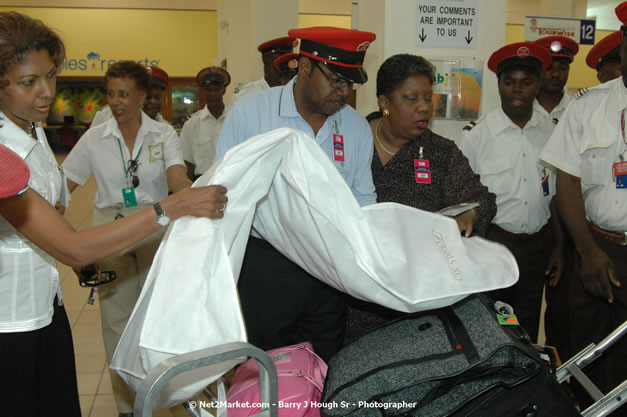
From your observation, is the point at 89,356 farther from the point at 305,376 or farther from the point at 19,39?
the point at 19,39

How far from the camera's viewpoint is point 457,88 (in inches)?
133

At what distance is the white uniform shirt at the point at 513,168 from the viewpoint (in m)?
2.83

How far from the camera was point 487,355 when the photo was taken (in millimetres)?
1328

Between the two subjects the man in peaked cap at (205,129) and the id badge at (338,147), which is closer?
the id badge at (338,147)

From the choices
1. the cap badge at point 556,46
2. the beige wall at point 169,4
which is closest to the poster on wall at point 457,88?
the cap badge at point 556,46

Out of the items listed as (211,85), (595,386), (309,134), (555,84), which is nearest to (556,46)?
(555,84)

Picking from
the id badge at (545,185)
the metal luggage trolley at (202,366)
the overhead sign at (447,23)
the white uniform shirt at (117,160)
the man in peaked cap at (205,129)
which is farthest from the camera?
the man in peaked cap at (205,129)

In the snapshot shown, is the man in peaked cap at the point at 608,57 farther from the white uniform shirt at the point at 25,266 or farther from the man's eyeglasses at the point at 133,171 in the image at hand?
the white uniform shirt at the point at 25,266

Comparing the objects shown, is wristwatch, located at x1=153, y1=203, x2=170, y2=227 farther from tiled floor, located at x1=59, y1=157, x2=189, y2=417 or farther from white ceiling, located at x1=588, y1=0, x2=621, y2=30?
white ceiling, located at x1=588, y1=0, x2=621, y2=30

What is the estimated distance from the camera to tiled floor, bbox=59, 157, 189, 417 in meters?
2.83

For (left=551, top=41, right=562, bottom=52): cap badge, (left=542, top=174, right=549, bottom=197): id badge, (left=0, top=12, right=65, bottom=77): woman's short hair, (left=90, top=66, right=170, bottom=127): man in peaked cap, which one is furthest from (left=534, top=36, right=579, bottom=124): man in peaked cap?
(left=0, top=12, right=65, bottom=77): woman's short hair

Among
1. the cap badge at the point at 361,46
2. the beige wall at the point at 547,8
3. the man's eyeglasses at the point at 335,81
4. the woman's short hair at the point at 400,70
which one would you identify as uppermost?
the beige wall at the point at 547,8

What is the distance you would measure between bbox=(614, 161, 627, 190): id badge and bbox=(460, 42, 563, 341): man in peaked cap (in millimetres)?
635

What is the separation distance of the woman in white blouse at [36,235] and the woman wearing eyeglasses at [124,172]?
1051 millimetres
